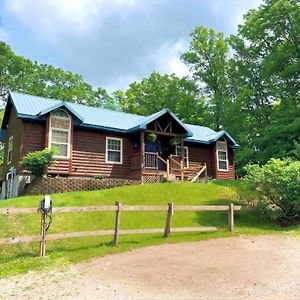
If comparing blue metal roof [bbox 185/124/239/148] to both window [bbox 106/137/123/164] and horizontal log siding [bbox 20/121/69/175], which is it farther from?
horizontal log siding [bbox 20/121/69/175]

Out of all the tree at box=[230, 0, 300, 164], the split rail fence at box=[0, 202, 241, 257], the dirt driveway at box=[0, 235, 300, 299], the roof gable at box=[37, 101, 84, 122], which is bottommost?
the dirt driveway at box=[0, 235, 300, 299]

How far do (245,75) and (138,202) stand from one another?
2585 centimetres

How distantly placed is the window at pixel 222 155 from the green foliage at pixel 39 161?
14.8 metres

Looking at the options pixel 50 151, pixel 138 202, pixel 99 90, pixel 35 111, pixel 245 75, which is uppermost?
pixel 99 90

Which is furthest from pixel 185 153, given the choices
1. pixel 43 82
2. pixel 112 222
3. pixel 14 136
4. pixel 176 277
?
pixel 43 82

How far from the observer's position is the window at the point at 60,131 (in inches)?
819

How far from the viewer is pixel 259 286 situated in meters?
6.98

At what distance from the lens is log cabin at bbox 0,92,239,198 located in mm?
20734

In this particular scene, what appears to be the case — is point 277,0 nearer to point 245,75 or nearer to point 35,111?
point 245,75

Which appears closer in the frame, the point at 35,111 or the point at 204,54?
the point at 35,111

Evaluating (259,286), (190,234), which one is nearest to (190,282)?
(259,286)

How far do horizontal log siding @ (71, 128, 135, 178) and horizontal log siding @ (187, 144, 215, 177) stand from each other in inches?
241

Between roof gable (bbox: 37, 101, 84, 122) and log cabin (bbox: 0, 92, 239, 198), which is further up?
roof gable (bbox: 37, 101, 84, 122)

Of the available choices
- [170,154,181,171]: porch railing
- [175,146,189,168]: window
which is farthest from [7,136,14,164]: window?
[175,146,189,168]: window
